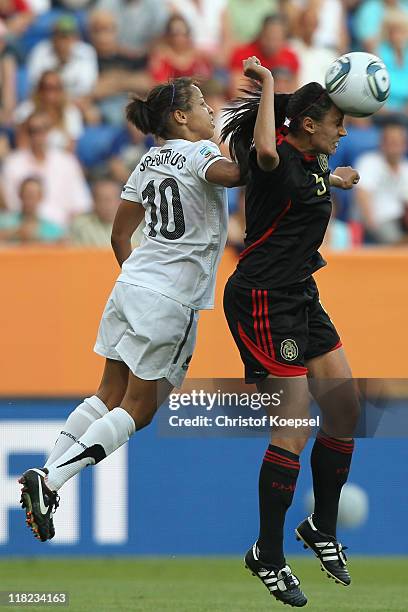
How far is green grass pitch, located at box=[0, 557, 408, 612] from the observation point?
6160 mm

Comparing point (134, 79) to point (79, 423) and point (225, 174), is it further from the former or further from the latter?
point (225, 174)

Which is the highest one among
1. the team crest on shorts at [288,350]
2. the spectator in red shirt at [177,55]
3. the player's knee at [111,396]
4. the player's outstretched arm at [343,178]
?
the spectator in red shirt at [177,55]

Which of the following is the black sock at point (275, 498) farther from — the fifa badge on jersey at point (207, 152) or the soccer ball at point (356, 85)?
the soccer ball at point (356, 85)

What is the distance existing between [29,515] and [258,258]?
1.48 meters

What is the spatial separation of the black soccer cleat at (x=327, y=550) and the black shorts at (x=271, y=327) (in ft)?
2.47

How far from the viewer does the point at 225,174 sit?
5324mm

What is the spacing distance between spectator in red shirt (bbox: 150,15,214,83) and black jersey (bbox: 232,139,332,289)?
221 inches

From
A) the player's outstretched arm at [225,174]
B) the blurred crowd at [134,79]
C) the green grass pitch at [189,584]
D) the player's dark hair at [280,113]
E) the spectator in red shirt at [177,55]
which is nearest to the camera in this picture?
the player's outstretched arm at [225,174]

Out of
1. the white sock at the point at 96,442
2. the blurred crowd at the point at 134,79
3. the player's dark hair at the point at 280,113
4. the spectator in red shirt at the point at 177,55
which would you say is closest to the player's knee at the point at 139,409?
the white sock at the point at 96,442

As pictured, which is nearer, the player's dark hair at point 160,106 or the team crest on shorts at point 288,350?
the team crest on shorts at point 288,350

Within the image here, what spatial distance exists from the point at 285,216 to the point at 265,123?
1.52 feet

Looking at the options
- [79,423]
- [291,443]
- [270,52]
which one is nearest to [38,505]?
[79,423]

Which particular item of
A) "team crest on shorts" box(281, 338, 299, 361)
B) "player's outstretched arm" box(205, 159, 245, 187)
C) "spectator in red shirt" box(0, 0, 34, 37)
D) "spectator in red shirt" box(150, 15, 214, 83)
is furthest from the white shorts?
"spectator in red shirt" box(0, 0, 34, 37)

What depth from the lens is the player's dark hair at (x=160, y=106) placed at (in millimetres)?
5797
